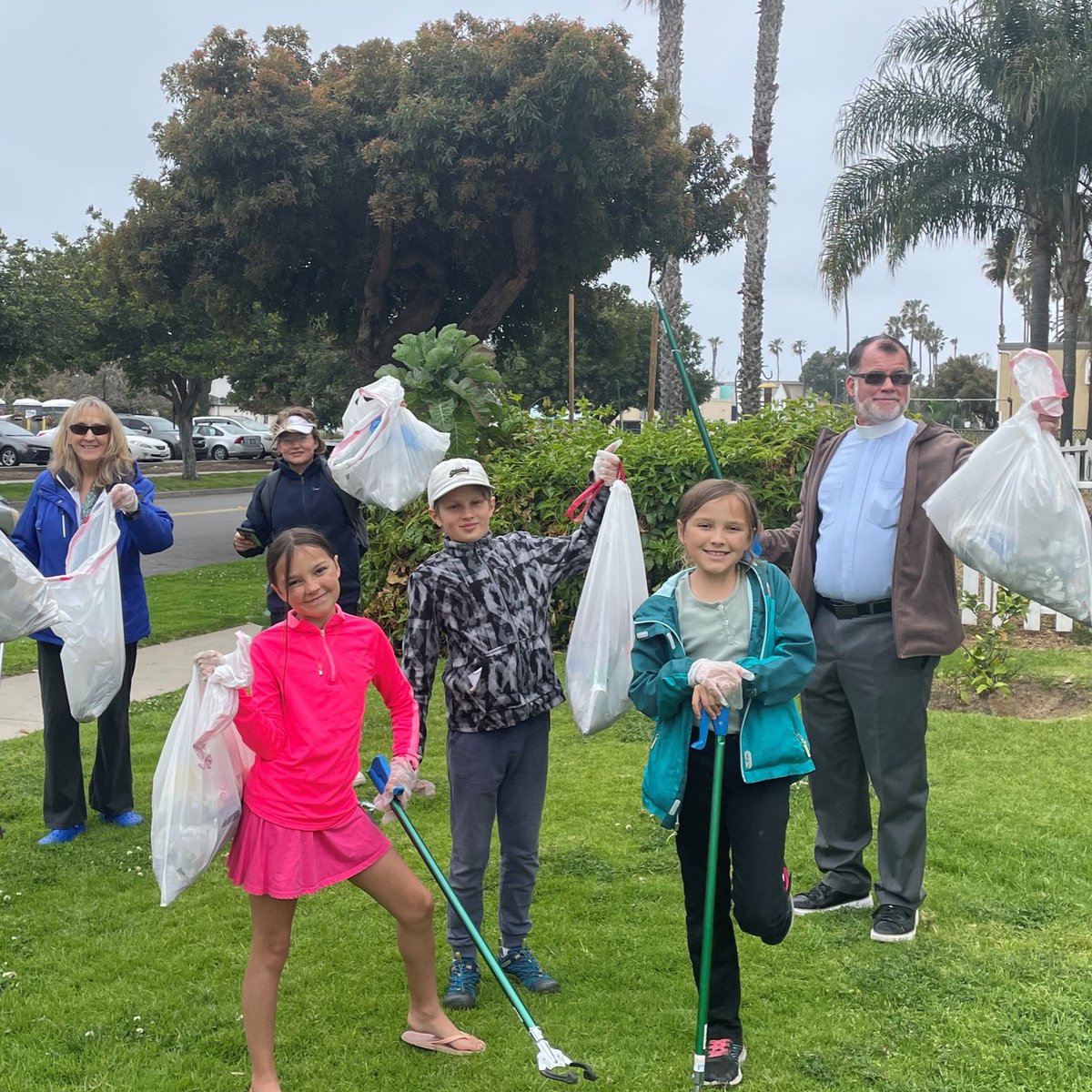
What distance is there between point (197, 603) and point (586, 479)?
4670 millimetres

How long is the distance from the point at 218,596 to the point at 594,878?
775 centimetres

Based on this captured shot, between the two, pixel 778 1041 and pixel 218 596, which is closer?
pixel 778 1041

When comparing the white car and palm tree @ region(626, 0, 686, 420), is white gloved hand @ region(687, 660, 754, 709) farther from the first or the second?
the white car

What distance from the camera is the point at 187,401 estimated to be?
2741 cm

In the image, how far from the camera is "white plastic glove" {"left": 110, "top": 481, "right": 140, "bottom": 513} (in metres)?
4.34

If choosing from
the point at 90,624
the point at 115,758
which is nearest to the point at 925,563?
the point at 90,624

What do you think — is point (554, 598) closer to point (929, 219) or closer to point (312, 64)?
point (312, 64)

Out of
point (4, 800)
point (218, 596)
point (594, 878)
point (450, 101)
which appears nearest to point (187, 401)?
point (450, 101)

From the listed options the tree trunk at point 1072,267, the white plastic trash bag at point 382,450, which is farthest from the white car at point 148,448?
the white plastic trash bag at point 382,450

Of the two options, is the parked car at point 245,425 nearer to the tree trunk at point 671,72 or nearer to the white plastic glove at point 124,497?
the tree trunk at point 671,72

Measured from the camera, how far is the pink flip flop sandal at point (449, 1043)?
115 inches

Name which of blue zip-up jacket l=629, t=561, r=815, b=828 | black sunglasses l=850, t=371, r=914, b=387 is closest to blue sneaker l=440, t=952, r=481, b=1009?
blue zip-up jacket l=629, t=561, r=815, b=828

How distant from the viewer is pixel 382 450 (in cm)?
451

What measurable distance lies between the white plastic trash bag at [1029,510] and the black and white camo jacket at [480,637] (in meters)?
1.27
